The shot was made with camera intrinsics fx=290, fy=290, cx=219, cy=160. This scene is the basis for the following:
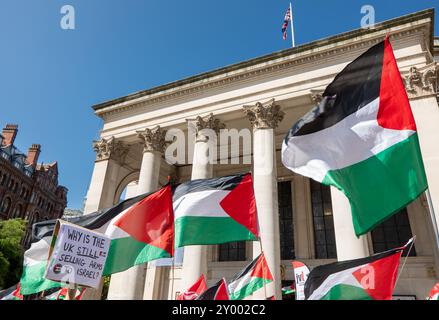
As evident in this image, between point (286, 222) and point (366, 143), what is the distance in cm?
1669

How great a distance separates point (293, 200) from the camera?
2064 centimetres

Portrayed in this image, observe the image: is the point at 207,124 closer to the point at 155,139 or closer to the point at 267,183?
the point at 155,139

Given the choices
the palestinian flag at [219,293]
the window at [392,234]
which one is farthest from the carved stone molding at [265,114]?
the palestinian flag at [219,293]

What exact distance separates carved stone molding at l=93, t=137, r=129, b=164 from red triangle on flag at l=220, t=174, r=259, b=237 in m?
15.5

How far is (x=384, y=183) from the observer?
14.4 ft

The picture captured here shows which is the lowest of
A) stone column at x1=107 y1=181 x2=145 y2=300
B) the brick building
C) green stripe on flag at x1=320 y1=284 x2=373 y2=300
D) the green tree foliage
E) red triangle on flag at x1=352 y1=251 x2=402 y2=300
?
green stripe on flag at x1=320 y1=284 x2=373 y2=300

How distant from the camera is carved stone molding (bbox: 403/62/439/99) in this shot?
13.1 m

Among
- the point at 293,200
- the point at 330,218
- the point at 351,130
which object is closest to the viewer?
the point at 351,130

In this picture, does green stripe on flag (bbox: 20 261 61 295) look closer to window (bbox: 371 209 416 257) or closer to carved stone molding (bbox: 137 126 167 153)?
carved stone molding (bbox: 137 126 167 153)

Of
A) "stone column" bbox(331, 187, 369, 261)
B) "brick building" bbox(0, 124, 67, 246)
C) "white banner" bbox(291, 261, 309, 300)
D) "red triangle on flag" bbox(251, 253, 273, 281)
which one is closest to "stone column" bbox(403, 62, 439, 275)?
"stone column" bbox(331, 187, 369, 261)

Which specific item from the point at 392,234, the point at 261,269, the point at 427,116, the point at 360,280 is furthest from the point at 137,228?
the point at 392,234
